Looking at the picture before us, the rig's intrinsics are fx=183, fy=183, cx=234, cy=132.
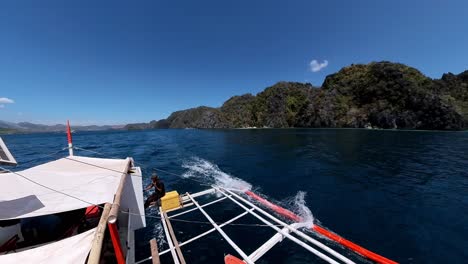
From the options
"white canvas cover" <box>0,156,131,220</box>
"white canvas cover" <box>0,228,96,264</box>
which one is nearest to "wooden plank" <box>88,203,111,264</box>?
"white canvas cover" <box>0,228,96,264</box>

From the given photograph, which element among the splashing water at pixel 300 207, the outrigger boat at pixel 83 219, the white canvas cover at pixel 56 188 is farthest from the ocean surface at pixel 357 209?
the white canvas cover at pixel 56 188

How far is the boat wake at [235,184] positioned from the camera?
8195mm

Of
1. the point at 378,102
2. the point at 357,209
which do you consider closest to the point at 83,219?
the point at 357,209

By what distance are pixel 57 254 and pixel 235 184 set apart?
1044 centimetres

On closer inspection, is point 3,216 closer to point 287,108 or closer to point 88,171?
point 88,171

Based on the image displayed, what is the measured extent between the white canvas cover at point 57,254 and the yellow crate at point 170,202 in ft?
17.4

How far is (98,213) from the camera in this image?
6.19 m

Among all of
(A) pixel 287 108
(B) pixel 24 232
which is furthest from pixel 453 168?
(A) pixel 287 108

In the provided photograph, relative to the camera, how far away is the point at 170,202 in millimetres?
7863

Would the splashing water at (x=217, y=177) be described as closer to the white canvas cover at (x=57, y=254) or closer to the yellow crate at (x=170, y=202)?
the yellow crate at (x=170, y=202)

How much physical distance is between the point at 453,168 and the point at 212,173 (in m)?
20.5

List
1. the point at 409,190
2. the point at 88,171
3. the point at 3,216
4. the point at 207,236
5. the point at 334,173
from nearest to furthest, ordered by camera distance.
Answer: the point at 3,216 < the point at 88,171 < the point at 207,236 < the point at 409,190 < the point at 334,173

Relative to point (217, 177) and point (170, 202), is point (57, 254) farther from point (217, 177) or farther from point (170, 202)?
point (217, 177)

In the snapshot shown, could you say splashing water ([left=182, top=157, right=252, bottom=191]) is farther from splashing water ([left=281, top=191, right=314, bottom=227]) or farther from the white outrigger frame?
the white outrigger frame
